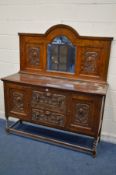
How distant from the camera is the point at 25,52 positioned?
8.58ft

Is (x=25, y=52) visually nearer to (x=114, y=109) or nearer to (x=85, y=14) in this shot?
(x=85, y=14)

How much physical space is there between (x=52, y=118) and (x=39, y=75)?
62cm

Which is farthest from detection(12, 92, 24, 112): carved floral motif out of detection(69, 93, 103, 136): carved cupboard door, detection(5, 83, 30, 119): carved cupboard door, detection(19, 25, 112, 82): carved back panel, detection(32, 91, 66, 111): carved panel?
detection(69, 93, 103, 136): carved cupboard door

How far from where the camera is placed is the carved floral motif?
2414 mm

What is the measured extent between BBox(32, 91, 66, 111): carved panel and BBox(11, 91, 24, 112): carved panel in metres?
0.17

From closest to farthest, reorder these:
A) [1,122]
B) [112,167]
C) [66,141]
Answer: [112,167] < [66,141] < [1,122]

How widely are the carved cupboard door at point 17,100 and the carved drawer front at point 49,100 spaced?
0.37 feet

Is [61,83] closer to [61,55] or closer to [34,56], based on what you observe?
[61,55]

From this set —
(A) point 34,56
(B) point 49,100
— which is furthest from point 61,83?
(A) point 34,56

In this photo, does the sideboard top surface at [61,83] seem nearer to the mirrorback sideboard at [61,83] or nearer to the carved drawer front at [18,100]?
the mirrorback sideboard at [61,83]

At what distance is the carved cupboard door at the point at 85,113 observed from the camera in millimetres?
2076

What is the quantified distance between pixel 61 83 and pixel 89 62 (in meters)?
0.42

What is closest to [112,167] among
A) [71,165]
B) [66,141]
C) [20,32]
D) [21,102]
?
[71,165]

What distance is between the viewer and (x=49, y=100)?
7.45ft
